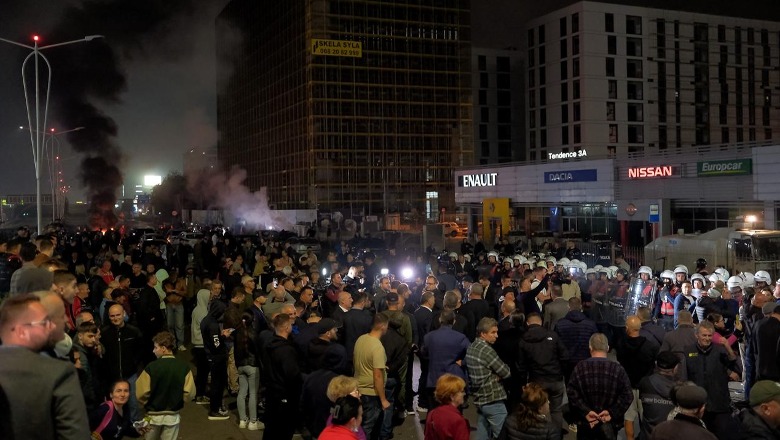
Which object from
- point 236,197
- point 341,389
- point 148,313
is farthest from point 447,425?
point 236,197

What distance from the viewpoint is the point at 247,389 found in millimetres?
8758

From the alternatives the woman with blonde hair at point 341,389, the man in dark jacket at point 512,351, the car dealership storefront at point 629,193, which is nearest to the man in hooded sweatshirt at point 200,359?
the man in dark jacket at point 512,351

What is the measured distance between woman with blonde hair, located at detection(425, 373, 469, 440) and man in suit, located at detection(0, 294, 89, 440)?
273 cm

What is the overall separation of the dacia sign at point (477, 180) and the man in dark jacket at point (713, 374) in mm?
37061

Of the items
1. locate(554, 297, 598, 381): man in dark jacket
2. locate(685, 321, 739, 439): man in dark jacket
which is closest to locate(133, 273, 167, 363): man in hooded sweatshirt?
locate(554, 297, 598, 381): man in dark jacket

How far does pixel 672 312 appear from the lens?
1195cm

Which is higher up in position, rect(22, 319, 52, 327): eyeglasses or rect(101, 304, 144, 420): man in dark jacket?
rect(22, 319, 52, 327): eyeglasses

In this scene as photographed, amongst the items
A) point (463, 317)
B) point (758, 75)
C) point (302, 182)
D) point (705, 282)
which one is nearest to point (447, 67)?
point (302, 182)

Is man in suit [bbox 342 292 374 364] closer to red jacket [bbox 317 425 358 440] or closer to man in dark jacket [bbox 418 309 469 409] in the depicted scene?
man in dark jacket [bbox 418 309 469 409]

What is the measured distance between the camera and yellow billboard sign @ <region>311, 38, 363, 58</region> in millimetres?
69375

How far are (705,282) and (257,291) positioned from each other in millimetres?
9000

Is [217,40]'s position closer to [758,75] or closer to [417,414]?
[758,75]

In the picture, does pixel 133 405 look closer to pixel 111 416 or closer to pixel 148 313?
pixel 111 416

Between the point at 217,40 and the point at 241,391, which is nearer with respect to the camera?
the point at 241,391
